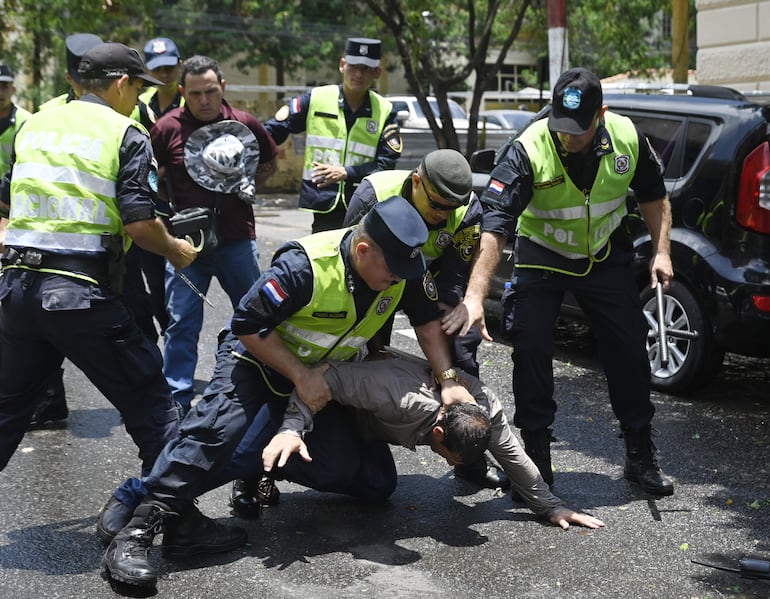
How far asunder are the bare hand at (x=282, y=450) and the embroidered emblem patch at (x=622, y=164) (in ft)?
5.92

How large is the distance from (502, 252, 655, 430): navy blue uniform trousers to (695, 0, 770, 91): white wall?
26.9 ft

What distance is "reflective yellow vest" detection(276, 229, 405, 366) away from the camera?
418 cm

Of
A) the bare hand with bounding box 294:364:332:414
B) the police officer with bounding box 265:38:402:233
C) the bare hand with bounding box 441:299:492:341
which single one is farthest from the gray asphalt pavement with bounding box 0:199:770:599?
the police officer with bounding box 265:38:402:233

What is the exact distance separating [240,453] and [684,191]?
3239 mm

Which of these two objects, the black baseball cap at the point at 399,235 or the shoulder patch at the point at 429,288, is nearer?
the black baseball cap at the point at 399,235

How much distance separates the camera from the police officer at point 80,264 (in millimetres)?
4203

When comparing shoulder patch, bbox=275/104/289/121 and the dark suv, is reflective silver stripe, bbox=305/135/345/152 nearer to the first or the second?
shoulder patch, bbox=275/104/289/121

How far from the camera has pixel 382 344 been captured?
4918mm

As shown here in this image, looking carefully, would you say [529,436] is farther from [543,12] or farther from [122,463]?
[543,12]

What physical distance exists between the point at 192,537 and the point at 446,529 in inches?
40.3

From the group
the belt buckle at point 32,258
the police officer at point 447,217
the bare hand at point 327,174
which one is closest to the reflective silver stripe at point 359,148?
the bare hand at point 327,174

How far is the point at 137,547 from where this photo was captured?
4.00m

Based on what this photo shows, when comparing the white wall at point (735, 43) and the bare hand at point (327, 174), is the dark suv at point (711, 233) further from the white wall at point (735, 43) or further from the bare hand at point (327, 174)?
the white wall at point (735, 43)

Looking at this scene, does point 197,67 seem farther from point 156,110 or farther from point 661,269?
point 661,269
